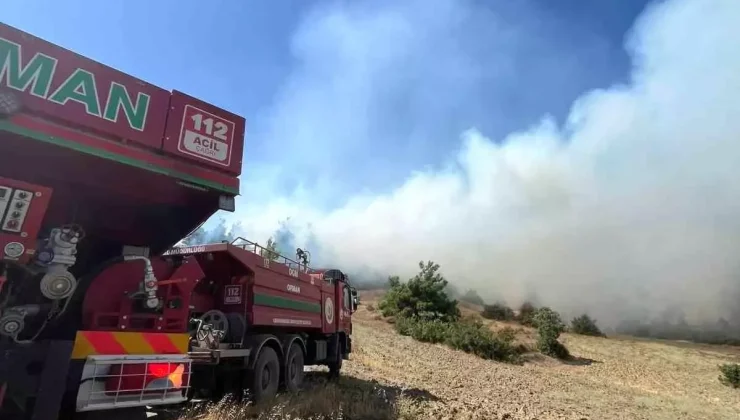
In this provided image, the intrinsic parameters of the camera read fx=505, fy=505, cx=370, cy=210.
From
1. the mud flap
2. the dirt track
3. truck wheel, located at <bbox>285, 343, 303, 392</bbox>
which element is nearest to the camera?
the mud flap

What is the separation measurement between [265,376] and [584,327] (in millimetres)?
42109

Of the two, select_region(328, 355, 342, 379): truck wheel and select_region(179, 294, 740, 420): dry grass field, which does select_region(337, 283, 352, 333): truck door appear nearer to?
select_region(328, 355, 342, 379): truck wheel

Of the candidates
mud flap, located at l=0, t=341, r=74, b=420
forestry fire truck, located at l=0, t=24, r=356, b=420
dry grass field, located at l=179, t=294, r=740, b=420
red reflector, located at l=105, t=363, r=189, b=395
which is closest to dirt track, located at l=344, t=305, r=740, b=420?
dry grass field, located at l=179, t=294, r=740, b=420

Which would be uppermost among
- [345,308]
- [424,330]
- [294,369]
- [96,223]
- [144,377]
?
[424,330]

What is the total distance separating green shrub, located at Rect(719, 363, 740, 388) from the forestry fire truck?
27096 millimetres

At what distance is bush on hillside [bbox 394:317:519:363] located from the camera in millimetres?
27328

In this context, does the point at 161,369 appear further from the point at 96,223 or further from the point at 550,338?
the point at 550,338

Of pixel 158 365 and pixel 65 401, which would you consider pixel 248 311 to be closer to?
pixel 158 365

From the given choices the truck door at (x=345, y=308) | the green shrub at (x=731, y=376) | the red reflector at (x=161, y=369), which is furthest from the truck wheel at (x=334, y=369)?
the green shrub at (x=731, y=376)

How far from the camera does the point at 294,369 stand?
9.24 m

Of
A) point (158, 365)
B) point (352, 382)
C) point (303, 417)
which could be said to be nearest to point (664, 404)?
point (352, 382)

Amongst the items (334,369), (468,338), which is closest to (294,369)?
(334,369)

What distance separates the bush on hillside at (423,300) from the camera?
3556 centimetres

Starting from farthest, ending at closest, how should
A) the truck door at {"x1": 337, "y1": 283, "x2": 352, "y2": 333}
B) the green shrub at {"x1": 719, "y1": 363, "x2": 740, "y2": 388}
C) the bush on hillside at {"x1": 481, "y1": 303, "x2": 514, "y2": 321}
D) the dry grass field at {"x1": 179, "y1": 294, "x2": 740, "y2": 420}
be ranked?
the bush on hillside at {"x1": 481, "y1": 303, "x2": 514, "y2": 321} → the green shrub at {"x1": 719, "y1": 363, "x2": 740, "y2": 388} → the truck door at {"x1": 337, "y1": 283, "x2": 352, "y2": 333} → the dry grass field at {"x1": 179, "y1": 294, "x2": 740, "y2": 420}
